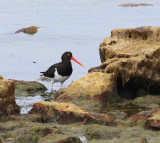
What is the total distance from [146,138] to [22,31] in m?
16.5

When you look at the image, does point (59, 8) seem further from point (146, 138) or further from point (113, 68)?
point (146, 138)

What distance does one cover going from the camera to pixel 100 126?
8.34 meters

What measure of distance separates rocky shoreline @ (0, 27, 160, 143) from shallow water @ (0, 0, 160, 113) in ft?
8.11

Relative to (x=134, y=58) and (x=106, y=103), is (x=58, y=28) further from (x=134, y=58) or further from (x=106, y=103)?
(x=106, y=103)

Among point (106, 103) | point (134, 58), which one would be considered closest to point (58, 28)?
point (134, 58)

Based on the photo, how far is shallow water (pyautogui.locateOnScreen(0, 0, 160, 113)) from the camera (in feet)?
53.3

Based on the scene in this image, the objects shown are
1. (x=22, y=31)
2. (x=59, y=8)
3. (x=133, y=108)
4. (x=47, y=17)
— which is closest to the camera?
(x=133, y=108)

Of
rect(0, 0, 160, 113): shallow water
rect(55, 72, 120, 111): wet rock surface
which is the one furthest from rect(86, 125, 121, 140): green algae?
rect(0, 0, 160, 113): shallow water

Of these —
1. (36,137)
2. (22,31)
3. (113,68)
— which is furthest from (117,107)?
(22,31)

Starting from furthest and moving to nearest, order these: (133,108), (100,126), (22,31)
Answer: (22,31) → (133,108) → (100,126)

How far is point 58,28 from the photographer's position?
24.2m

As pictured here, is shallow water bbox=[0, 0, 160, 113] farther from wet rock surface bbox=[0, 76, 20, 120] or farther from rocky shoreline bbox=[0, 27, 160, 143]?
wet rock surface bbox=[0, 76, 20, 120]

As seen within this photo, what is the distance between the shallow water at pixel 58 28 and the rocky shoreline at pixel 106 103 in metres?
2.47

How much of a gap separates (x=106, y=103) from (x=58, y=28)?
1338 cm
